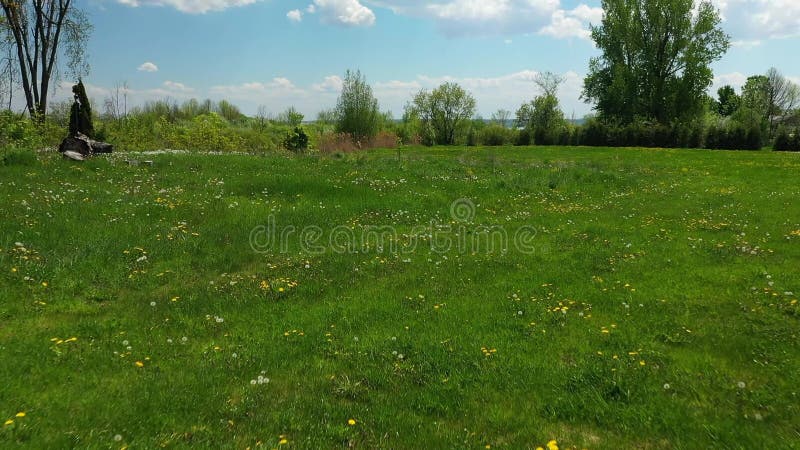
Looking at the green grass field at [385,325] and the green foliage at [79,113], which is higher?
the green foliage at [79,113]

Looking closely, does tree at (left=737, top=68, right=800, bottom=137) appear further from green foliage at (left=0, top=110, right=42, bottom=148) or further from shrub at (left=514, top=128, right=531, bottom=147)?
green foliage at (left=0, top=110, right=42, bottom=148)

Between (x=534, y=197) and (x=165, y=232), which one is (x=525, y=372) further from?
(x=534, y=197)

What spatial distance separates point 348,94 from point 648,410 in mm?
48380

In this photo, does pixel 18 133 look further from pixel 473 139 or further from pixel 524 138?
pixel 524 138

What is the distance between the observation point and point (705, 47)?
58094mm

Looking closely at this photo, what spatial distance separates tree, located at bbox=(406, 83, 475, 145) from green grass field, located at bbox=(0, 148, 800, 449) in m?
58.9

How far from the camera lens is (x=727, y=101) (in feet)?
331

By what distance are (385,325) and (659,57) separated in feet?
214

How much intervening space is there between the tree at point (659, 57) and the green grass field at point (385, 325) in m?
50.0

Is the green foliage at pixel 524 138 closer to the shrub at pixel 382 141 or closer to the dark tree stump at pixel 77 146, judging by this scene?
the shrub at pixel 382 141

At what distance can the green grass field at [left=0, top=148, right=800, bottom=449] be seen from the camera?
4.96 meters

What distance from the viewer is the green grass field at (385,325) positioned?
4.96m

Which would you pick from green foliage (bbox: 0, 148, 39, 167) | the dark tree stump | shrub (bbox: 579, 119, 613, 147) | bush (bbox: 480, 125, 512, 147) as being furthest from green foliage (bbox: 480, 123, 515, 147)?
green foliage (bbox: 0, 148, 39, 167)

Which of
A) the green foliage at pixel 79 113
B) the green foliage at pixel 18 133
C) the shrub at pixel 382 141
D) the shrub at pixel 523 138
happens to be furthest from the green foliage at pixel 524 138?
the green foliage at pixel 18 133
